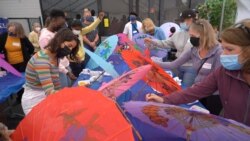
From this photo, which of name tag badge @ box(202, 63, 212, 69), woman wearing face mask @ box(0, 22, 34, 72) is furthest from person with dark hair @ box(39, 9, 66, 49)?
name tag badge @ box(202, 63, 212, 69)

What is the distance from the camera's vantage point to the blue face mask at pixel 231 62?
1.44 metres

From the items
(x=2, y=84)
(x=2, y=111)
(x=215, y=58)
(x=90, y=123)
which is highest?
(x=90, y=123)

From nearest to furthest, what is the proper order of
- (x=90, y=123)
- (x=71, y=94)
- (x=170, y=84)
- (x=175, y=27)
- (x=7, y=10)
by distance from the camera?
1. (x=90, y=123)
2. (x=71, y=94)
3. (x=170, y=84)
4. (x=175, y=27)
5. (x=7, y=10)

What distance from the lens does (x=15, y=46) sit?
3.94 meters

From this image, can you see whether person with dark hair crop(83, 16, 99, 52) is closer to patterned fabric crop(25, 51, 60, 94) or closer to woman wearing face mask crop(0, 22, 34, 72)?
woman wearing face mask crop(0, 22, 34, 72)

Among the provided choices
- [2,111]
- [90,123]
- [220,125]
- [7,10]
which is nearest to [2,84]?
[2,111]

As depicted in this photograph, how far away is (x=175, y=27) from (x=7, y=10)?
7.55 m

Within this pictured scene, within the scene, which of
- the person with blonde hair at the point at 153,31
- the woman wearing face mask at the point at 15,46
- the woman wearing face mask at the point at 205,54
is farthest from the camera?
the person with blonde hair at the point at 153,31

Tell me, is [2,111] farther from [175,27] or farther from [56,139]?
[175,27]

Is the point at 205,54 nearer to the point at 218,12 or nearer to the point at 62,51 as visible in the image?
the point at 62,51

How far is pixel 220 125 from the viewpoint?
0.86 meters

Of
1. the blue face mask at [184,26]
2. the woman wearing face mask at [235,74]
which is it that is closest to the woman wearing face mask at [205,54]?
the woman wearing face mask at [235,74]

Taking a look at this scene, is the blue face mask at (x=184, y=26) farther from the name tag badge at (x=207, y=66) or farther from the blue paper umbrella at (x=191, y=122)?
the blue paper umbrella at (x=191, y=122)

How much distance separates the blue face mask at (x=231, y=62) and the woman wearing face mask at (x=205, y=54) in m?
0.78
